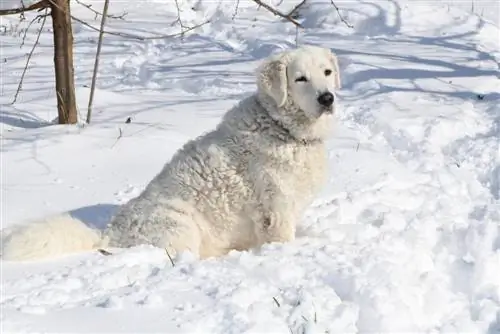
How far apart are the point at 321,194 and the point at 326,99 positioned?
1232 mm

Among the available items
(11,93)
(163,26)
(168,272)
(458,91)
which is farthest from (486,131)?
(163,26)

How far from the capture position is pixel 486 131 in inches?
268

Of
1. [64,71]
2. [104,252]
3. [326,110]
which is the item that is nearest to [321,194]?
[326,110]

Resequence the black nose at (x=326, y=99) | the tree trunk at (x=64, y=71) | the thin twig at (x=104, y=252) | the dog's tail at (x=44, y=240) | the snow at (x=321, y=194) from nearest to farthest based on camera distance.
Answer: the snow at (x=321, y=194)
the dog's tail at (x=44, y=240)
the thin twig at (x=104, y=252)
the black nose at (x=326, y=99)
the tree trunk at (x=64, y=71)

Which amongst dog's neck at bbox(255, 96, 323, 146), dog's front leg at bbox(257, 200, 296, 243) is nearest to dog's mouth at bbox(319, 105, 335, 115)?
dog's neck at bbox(255, 96, 323, 146)

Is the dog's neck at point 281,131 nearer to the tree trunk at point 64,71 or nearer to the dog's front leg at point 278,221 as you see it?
the dog's front leg at point 278,221

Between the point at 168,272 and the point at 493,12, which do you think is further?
the point at 493,12

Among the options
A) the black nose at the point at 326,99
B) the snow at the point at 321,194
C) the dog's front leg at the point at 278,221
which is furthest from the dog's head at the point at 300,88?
the snow at the point at 321,194

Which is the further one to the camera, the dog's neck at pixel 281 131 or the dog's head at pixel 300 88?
the dog's neck at pixel 281 131

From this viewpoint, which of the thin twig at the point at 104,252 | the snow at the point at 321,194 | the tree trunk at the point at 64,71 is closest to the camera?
the snow at the point at 321,194

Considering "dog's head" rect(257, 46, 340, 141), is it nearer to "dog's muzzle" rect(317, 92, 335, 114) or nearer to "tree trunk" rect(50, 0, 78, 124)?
"dog's muzzle" rect(317, 92, 335, 114)

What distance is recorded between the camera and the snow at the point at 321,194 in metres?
3.20

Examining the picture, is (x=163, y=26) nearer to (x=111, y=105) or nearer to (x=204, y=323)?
(x=111, y=105)

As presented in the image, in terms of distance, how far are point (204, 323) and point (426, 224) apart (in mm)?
2115
